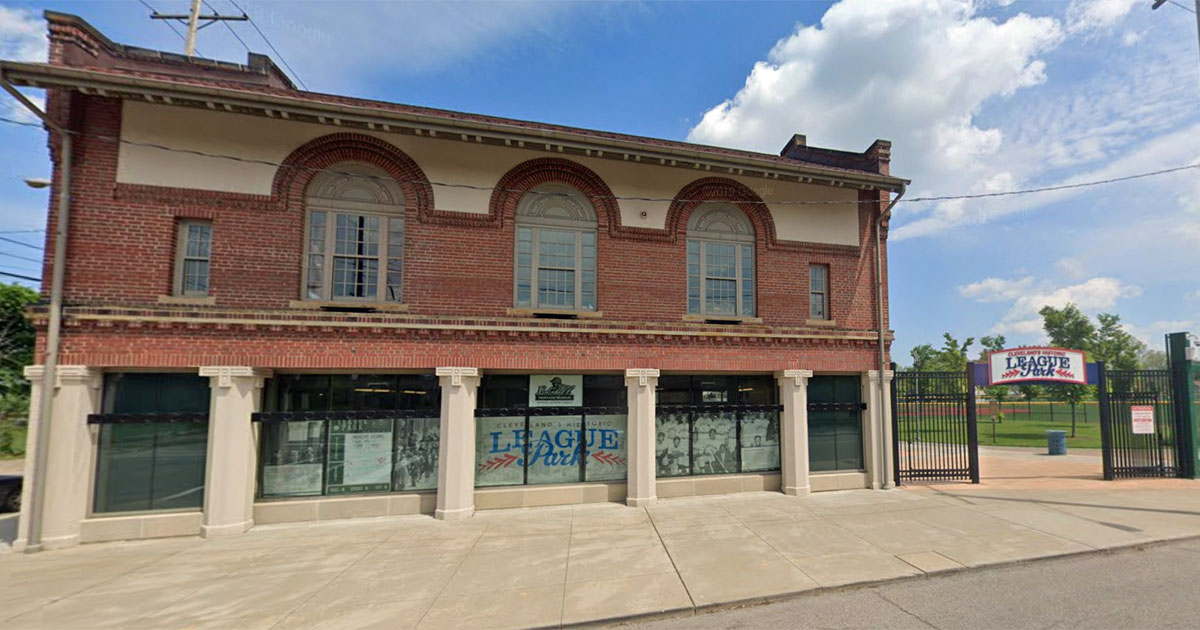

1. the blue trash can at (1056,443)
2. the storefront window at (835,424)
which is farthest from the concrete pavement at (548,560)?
the blue trash can at (1056,443)

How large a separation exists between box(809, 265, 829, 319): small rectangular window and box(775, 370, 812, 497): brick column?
5.11 feet

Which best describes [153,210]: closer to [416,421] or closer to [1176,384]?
[416,421]

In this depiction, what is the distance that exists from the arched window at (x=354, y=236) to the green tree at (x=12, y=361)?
20805mm

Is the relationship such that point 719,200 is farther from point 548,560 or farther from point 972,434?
point 972,434

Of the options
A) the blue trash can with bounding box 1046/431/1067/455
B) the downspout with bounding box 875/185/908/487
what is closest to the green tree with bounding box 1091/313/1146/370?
the blue trash can with bounding box 1046/431/1067/455

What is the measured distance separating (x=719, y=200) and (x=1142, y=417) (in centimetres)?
1285

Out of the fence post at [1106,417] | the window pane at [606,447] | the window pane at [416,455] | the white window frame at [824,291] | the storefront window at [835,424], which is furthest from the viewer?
the fence post at [1106,417]

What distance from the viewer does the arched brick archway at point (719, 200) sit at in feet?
36.7

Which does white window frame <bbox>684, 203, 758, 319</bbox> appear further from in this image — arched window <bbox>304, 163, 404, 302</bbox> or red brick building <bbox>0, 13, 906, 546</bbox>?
arched window <bbox>304, 163, 404, 302</bbox>

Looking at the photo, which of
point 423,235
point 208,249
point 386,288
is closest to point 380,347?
point 386,288

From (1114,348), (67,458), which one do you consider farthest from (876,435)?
(1114,348)

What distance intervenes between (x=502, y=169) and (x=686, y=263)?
4.54 m

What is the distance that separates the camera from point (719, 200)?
11469mm

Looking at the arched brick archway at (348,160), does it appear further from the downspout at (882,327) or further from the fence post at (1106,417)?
the fence post at (1106,417)
